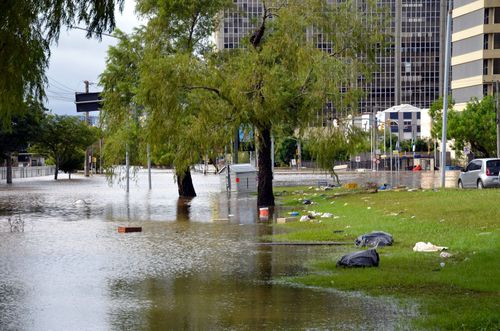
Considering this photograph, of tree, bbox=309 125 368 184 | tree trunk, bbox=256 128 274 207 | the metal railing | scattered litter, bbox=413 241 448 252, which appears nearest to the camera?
scattered litter, bbox=413 241 448 252

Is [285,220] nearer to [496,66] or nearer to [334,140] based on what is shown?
[334,140]

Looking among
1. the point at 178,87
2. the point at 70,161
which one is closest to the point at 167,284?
the point at 178,87

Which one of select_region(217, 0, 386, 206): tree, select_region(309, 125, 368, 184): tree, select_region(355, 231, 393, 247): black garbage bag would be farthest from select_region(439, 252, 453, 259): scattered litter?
select_region(309, 125, 368, 184): tree

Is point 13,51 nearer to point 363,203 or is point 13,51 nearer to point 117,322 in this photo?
point 117,322

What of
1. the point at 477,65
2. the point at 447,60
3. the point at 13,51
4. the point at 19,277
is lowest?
the point at 19,277

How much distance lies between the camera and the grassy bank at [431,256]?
30.9 feet

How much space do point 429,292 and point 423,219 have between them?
932 centimetres

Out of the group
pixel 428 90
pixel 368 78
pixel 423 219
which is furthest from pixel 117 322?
pixel 428 90

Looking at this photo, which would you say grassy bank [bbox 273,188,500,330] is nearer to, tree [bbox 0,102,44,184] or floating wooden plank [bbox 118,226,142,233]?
floating wooden plank [bbox 118,226,142,233]

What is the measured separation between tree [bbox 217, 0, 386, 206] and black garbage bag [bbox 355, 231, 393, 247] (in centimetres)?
1124

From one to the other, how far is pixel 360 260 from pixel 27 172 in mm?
85652

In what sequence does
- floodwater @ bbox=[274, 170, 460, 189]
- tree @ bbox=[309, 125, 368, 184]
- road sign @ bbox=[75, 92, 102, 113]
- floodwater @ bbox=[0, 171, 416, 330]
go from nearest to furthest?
floodwater @ bbox=[0, 171, 416, 330] → tree @ bbox=[309, 125, 368, 184] → road sign @ bbox=[75, 92, 102, 113] → floodwater @ bbox=[274, 170, 460, 189]

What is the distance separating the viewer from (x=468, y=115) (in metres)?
79.4

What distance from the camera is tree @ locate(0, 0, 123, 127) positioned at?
1042cm
